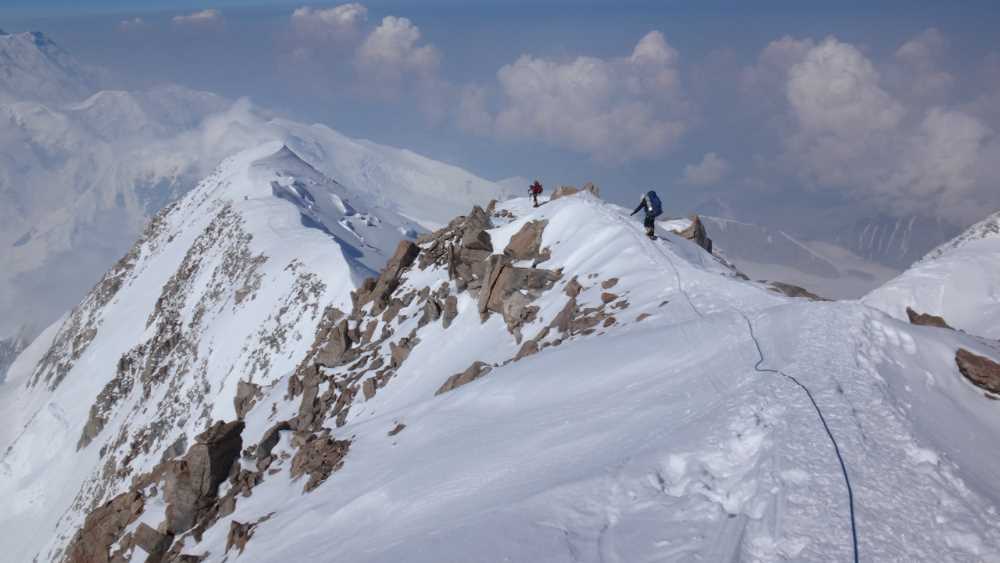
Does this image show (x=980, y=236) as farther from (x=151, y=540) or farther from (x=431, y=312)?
(x=151, y=540)

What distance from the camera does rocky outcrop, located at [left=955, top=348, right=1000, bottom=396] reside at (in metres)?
10.4

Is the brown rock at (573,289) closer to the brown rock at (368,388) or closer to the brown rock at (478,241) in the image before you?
the brown rock at (478,241)

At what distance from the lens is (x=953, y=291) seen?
69.1ft

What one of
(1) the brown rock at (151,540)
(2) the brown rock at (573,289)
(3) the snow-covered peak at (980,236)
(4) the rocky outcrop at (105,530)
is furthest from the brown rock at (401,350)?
(3) the snow-covered peak at (980,236)

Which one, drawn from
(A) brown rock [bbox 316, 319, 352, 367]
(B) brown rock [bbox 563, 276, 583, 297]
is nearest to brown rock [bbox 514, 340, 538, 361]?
(B) brown rock [bbox 563, 276, 583, 297]

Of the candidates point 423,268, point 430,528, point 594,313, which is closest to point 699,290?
point 594,313

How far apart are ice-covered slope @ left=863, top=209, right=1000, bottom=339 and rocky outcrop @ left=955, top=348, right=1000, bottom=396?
415 inches

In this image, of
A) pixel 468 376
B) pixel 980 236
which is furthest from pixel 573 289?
pixel 980 236

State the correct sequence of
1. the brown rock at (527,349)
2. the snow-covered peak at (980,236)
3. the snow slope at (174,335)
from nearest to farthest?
the brown rock at (527,349) < the snow-covered peak at (980,236) < the snow slope at (174,335)

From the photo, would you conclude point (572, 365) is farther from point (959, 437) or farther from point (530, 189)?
point (530, 189)

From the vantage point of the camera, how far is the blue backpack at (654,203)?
26.5 meters

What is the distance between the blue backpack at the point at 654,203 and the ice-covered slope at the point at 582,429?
4.61ft

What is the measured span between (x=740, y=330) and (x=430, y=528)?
368 inches

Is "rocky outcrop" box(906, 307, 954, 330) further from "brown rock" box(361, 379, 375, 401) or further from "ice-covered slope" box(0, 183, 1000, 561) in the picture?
"brown rock" box(361, 379, 375, 401)
